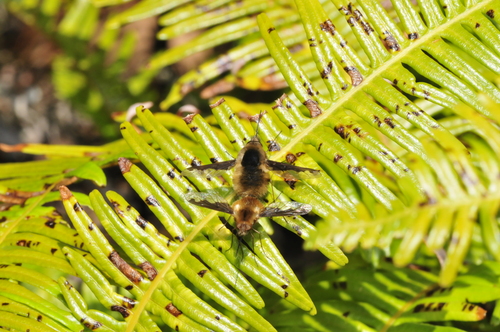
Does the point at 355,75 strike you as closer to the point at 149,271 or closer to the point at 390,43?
the point at 390,43

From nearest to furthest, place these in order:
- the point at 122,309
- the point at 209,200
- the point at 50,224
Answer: the point at 122,309 → the point at 209,200 → the point at 50,224

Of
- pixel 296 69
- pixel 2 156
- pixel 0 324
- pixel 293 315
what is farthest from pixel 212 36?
pixel 2 156

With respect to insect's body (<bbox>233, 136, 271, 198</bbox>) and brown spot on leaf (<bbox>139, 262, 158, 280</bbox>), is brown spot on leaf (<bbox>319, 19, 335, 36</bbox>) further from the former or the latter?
brown spot on leaf (<bbox>139, 262, 158, 280</bbox>)

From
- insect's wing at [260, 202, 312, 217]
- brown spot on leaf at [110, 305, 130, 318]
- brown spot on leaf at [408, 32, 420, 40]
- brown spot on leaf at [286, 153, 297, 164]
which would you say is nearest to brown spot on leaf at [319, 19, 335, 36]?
brown spot on leaf at [408, 32, 420, 40]

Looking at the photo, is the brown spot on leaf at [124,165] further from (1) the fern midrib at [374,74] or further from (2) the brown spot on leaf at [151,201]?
(1) the fern midrib at [374,74]

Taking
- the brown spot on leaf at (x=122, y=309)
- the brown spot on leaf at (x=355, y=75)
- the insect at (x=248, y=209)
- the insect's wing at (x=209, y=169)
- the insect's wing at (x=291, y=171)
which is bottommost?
the brown spot on leaf at (x=122, y=309)

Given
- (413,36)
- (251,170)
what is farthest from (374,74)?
(251,170)

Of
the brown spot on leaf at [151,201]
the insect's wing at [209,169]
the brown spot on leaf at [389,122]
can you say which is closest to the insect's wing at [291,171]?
the insect's wing at [209,169]

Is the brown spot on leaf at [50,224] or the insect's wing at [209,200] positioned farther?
the brown spot on leaf at [50,224]
